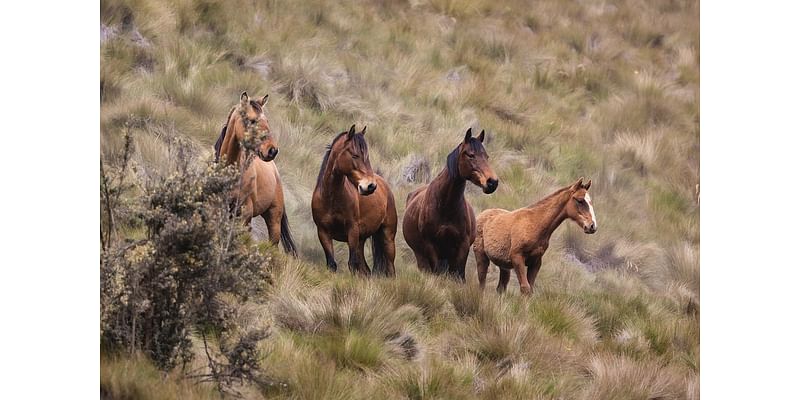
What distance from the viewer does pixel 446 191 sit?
8289 mm

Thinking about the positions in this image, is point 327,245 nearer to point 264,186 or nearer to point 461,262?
point 264,186

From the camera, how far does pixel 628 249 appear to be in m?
8.88

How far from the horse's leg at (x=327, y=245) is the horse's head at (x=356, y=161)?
0.37 m

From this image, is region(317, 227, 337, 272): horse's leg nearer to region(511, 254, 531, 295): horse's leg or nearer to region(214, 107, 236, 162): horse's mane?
region(214, 107, 236, 162): horse's mane

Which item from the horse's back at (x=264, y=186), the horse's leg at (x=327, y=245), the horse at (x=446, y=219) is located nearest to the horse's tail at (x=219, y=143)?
the horse's back at (x=264, y=186)

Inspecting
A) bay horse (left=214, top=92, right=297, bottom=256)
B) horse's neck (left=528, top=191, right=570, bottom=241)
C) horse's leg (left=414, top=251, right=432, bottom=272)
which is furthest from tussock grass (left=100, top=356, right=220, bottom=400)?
horse's neck (left=528, top=191, right=570, bottom=241)

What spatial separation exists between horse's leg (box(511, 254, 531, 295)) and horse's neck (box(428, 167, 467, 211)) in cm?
53

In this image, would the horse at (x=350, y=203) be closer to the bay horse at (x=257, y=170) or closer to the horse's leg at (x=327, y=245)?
the horse's leg at (x=327, y=245)

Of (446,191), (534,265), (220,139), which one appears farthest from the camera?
(534,265)

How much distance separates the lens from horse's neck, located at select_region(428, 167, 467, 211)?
825cm

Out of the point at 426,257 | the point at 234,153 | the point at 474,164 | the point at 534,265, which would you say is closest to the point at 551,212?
the point at 534,265

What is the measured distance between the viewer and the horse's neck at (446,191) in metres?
8.25

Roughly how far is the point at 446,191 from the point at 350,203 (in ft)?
2.26

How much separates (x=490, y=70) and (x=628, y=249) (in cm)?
166
